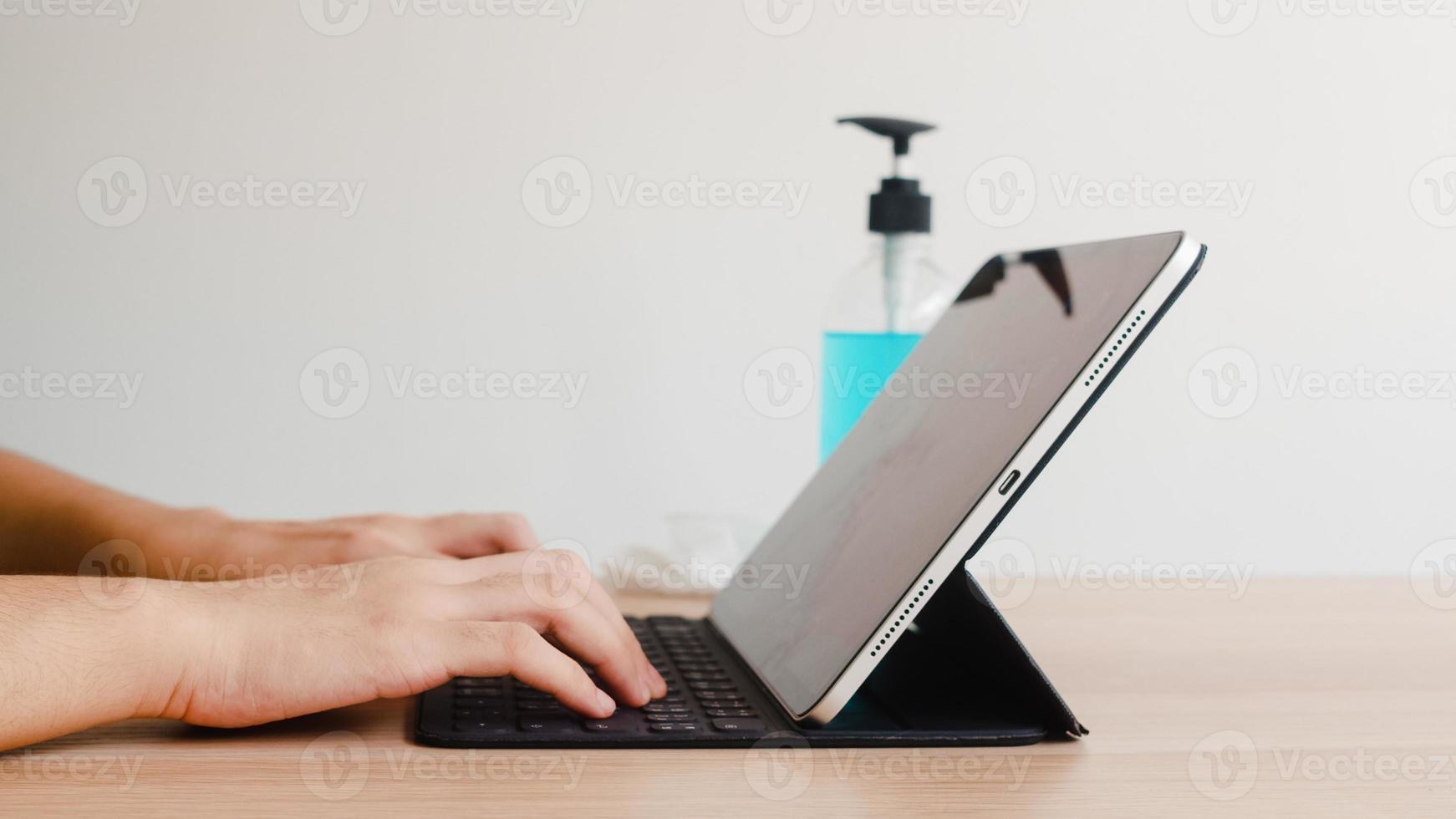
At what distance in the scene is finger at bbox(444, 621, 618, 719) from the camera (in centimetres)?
57

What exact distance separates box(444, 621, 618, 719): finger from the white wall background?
124cm

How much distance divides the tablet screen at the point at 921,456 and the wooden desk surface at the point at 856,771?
7 cm

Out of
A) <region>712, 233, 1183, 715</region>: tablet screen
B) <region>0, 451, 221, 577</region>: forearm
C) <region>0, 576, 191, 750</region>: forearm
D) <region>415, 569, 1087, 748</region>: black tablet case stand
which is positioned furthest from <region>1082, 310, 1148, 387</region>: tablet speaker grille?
<region>0, 451, 221, 577</region>: forearm

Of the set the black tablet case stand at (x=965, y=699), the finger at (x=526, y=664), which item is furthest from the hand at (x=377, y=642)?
the black tablet case stand at (x=965, y=699)

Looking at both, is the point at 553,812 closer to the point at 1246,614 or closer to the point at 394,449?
the point at 1246,614

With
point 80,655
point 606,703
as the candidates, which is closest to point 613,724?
point 606,703

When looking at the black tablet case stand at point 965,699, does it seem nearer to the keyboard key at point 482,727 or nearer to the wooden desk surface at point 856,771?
the wooden desk surface at point 856,771

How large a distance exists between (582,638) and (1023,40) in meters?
1.44

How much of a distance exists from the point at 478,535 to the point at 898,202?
425mm

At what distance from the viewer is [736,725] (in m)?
0.57

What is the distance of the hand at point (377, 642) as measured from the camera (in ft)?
1.81

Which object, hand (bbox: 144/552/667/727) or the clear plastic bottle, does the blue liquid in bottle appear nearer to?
the clear plastic bottle

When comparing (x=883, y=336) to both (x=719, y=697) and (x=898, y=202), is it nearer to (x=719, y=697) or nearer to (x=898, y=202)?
(x=898, y=202)

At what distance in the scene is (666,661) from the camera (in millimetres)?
741
